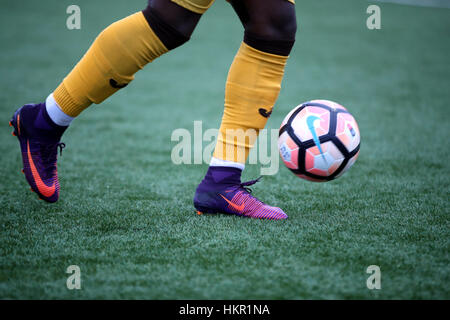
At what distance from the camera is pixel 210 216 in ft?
6.75

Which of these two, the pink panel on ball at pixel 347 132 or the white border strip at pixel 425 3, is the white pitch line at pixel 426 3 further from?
the pink panel on ball at pixel 347 132

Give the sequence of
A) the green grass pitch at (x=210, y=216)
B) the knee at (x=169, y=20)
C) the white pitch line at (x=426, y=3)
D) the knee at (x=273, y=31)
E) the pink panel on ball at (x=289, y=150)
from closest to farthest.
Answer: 1. the green grass pitch at (x=210, y=216)
2. the knee at (x=169, y=20)
3. the knee at (x=273, y=31)
4. the pink panel on ball at (x=289, y=150)
5. the white pitch line at (x=426, y=3)

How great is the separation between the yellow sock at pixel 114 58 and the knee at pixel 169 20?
0.02m

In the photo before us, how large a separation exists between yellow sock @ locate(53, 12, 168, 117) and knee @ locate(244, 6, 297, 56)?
1.16 ft

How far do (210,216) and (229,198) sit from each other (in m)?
0.12

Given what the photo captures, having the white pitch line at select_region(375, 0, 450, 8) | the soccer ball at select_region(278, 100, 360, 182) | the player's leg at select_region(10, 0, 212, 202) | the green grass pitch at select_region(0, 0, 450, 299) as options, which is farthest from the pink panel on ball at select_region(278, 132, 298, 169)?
the white pitch line at select_region(375, 0, 450, 8)

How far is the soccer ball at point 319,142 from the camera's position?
1941mm

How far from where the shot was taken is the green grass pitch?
4.75 ft

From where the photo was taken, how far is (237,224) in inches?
76.6

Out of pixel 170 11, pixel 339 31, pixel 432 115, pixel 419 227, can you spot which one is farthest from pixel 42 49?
pixel 419 227

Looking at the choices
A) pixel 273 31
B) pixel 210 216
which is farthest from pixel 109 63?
pixel 210 216

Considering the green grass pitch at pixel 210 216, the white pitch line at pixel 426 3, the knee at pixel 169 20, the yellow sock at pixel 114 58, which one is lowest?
the green grass pitch at pixel 210 216

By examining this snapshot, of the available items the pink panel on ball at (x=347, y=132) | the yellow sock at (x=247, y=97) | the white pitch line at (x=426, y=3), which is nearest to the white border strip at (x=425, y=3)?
the white pitch line at (x=426, y=3)

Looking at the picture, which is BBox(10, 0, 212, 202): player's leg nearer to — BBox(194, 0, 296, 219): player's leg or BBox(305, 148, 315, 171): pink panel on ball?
BBox(194, 0, 296, 219): player's leg
